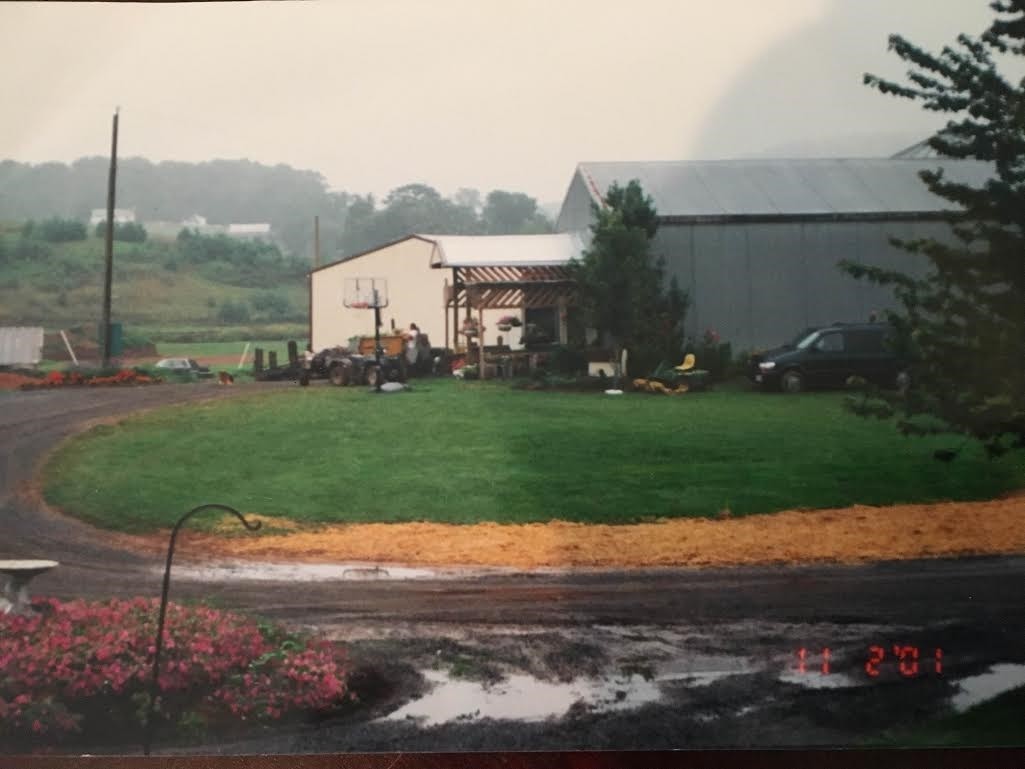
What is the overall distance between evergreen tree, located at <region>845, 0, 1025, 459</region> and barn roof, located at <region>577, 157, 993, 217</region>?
0.10 meters

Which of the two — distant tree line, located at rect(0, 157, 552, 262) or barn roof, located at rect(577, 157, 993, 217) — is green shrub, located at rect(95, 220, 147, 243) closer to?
distant tree line, located at rect(0, 157, 552, 262)

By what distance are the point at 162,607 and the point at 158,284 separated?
108 centimetres

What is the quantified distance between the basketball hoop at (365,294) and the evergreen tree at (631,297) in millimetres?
665

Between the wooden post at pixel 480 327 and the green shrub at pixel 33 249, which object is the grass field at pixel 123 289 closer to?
the green shrub at pixel 33 249

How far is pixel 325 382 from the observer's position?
3.98 meters

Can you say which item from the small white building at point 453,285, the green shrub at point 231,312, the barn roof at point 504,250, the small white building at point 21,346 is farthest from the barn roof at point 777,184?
the small white building at point 21,346

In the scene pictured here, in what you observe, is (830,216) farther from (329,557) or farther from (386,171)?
(329,557)

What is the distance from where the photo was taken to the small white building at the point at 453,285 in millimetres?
3947

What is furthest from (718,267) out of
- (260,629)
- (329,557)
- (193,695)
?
(193,695)

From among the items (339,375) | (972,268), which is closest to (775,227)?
(972,268)

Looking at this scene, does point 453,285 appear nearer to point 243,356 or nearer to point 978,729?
point 243,356

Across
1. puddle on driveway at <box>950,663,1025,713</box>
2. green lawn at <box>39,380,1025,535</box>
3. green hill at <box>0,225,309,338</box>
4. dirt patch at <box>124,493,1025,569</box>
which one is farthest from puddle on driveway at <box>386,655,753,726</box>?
green hill at <box>0,225,309,338</box>

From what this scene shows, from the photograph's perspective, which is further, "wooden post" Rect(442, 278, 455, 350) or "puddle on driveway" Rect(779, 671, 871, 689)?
"wooden post" Rect(442, 278, 455, 350)

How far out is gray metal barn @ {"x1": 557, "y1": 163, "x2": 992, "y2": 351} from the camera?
3.91 m
